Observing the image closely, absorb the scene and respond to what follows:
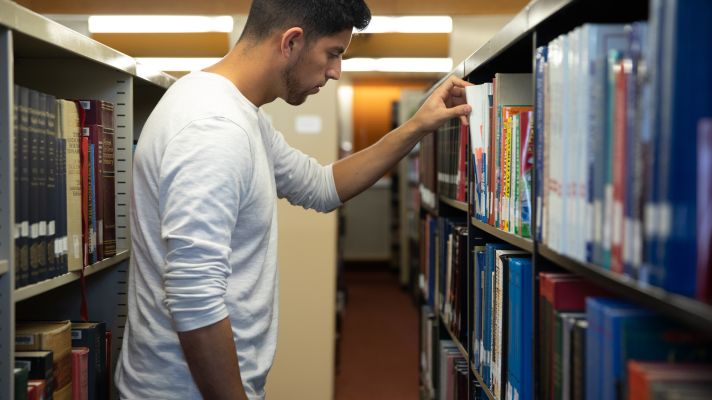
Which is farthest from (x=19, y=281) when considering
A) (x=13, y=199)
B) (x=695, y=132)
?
(x=695, y=132)

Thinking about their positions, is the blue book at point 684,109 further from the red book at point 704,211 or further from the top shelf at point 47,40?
the top shelf at point 47,40

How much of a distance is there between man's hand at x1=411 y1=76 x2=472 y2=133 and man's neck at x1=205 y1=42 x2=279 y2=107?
17.2 inches

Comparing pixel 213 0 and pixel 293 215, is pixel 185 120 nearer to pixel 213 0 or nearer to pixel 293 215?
pixel 293 215

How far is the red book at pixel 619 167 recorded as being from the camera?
84 cm

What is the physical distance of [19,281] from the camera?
1.29m

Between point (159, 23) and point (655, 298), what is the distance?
4.83 metres

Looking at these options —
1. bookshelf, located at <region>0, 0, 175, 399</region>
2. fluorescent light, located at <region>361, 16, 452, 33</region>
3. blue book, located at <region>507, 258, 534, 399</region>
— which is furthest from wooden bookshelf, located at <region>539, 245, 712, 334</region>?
fluorescent light, located at <region>361, 16, 452, 33</region>

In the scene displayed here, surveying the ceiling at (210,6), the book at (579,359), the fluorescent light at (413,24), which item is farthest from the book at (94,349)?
the fluorescent light at (413,24)

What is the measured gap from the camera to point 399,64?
811 cm

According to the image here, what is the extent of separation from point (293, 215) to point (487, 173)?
2146 millimetres

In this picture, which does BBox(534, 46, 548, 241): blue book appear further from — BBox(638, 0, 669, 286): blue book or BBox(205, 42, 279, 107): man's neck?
BBox(205, 42, 279, 107): man's neck

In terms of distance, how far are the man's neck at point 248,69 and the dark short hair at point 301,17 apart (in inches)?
1.2

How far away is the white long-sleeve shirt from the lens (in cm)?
133

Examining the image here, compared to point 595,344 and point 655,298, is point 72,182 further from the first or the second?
point 655,298
